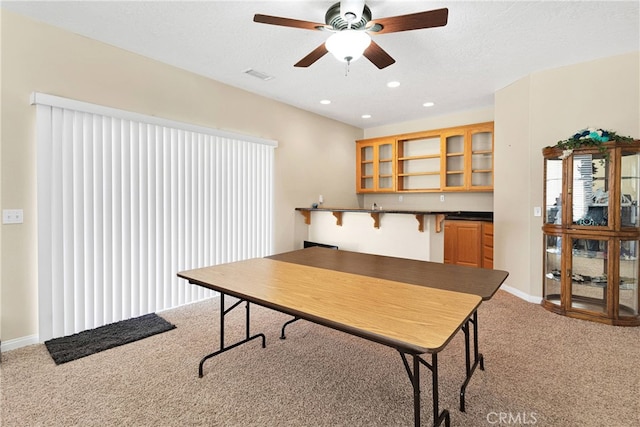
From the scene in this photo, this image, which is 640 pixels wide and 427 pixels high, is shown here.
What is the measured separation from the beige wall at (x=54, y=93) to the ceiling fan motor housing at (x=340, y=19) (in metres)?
2.00

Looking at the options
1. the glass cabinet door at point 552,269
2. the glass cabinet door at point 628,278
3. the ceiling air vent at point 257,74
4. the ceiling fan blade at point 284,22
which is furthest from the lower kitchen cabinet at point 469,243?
the ceiling fan blade at point 284,22

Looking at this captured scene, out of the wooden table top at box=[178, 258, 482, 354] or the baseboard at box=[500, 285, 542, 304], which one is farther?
the baseboard at box=[500, 285, 542, 304]

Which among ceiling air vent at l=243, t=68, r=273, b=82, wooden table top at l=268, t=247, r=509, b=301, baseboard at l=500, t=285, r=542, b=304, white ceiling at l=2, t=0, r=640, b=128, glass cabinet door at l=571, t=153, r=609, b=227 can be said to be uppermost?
ceiling air vent at l=243, t=68, r=273, b=82

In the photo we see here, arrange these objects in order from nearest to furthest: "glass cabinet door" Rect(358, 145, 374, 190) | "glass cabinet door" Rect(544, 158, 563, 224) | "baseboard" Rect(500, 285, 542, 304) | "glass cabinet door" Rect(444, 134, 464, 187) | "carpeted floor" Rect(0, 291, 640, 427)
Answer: "carpeted floor" Rect(0, 291, 640, 427), "glass cabinet door" Rect(544, 158, 563, 224), "baseboard" Rect(500, 285, 542, 304), "glass cabinet door" Rect(444, 134, 464, 187), "glass cabinet door" Rect(358, 145, 374, 190)

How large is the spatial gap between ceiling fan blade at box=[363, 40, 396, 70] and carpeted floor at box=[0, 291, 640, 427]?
2282 mm

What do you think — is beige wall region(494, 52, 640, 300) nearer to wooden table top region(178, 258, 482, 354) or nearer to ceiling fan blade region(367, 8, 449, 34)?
ceiling fan blade region(367, 8, 449, 34)

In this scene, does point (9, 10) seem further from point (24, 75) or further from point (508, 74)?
point (508, 74)

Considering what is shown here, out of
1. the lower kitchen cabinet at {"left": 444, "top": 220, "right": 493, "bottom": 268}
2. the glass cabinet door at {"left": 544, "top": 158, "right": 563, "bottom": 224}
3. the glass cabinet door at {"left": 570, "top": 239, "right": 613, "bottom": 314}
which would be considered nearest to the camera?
the glass cabinet door at {"left": 570, "top": 239, "right": 613, "bottom": 314}

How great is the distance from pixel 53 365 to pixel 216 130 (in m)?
2.64

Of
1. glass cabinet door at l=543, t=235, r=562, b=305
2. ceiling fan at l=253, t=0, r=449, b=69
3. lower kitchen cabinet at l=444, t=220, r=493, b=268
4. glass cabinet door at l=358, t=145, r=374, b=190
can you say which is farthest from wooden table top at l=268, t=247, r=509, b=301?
glass cabinet door at l=358, t=145, r=374, b=190

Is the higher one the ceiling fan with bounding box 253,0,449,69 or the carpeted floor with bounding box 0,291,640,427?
the ceiling fan with bounding box 253,0,449,69

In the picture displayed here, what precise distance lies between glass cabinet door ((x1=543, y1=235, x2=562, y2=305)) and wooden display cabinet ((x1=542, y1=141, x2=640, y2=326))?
10 millimetres

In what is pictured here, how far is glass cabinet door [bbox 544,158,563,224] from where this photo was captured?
329 cm

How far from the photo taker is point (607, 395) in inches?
75.0
